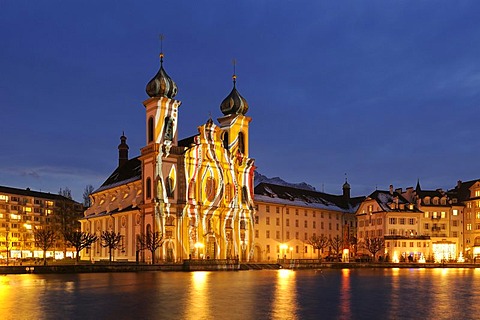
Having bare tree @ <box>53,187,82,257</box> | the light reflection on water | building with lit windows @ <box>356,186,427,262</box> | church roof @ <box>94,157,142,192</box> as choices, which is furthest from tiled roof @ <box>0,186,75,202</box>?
the light reflection on water

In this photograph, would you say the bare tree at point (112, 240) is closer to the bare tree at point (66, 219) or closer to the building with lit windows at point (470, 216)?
the bare tree at point (66, 219)

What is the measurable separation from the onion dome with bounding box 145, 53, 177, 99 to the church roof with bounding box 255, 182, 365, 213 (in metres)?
24.9

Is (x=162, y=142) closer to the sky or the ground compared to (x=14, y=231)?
closer to the sky

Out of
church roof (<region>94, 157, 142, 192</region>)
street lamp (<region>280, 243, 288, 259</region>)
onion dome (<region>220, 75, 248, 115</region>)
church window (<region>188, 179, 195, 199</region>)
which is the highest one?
onion dome (<region>220, 75, 248, 115</region>)

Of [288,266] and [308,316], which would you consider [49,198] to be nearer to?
[288,266]

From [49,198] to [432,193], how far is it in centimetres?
9831

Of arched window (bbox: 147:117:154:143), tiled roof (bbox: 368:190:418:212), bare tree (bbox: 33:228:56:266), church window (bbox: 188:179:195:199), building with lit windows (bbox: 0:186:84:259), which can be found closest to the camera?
bare tree (bbox: 33:228:56:266)

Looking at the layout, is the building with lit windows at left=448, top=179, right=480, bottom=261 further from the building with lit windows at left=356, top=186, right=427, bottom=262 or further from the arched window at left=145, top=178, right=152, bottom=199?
the arched window at left=145, top=178, right=152, bottom=199

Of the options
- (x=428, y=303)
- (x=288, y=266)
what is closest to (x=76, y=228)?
A: (x=288, y=266)

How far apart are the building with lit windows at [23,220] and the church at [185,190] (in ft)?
169

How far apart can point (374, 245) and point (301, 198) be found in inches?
722

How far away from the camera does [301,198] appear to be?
120625 millimetres

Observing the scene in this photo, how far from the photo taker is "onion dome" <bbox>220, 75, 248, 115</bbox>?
346 ft

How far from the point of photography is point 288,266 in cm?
8569
